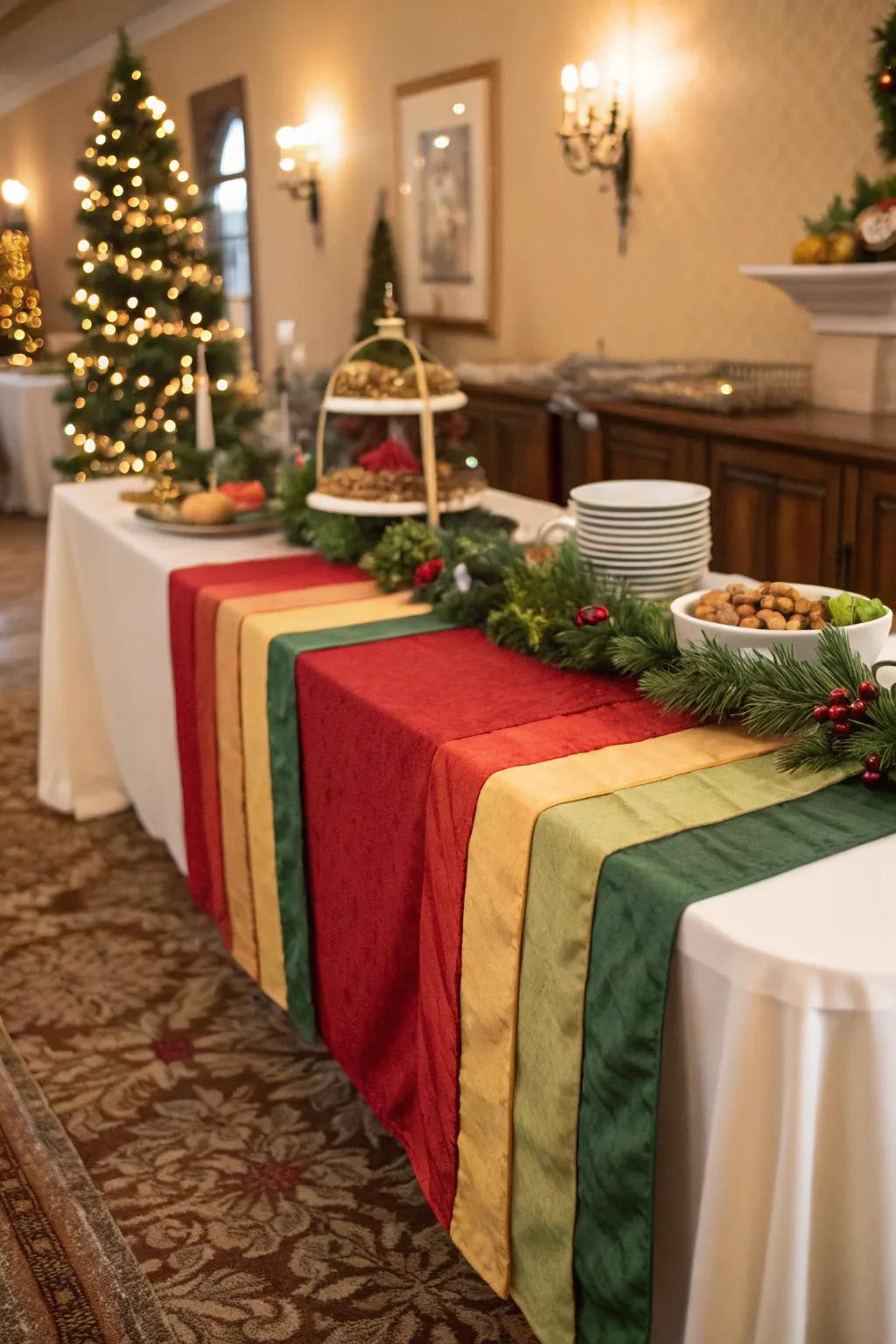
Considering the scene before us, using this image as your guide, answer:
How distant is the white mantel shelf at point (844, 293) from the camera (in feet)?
9.95

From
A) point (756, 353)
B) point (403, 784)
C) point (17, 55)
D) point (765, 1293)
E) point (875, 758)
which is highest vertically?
point (17, 55)

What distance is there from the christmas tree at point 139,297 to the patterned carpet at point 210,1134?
10.8ft

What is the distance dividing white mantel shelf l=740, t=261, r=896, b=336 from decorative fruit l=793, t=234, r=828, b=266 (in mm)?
34

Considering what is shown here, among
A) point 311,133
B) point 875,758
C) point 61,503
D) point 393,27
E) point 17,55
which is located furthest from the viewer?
point 17,55

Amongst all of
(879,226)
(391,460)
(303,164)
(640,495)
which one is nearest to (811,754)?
(640,495)

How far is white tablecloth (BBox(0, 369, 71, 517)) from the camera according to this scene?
7723 millimetres

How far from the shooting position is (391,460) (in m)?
2.15

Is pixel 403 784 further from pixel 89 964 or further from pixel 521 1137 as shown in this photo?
pixel 89 964

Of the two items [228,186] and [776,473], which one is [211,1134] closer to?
[776,473]

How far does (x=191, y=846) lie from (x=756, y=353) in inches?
101

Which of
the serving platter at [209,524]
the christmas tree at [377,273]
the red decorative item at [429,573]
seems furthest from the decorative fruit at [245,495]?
the christmas tree at [377,273]

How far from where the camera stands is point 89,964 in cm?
242

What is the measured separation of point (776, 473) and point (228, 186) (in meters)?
5.67

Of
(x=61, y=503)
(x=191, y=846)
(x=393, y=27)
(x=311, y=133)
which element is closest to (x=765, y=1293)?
(x=191, y=846)
